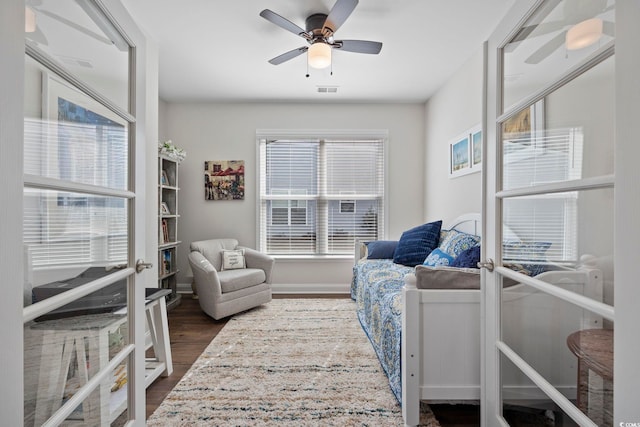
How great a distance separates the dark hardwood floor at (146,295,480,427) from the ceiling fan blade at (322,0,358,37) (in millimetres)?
2438

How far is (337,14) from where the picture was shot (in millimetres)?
2020

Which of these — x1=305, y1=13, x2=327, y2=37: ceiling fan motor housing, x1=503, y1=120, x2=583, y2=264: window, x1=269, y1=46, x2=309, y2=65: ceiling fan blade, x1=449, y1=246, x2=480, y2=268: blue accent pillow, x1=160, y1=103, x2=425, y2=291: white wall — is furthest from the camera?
x1=160, y1=103, x2=425, y2=291: white wall

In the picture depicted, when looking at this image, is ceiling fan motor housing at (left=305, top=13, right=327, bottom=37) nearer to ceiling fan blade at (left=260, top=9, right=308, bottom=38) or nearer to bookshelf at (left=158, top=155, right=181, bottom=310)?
ceiling fan blade at (left=260, top=9, right=308, bottom=38)

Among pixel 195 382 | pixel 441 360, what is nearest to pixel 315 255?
pixel 195 382

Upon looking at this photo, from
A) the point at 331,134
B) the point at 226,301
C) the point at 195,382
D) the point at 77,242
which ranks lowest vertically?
the point at 195,382

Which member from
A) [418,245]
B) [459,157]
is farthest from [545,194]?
[459,157]

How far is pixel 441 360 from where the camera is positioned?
1.57 metres

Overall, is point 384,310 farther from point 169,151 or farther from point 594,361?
point 169,151

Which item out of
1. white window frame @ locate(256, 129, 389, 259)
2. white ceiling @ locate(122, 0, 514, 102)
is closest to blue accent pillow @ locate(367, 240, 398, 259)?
white window frame @ locate(256, 129, 389, 259)

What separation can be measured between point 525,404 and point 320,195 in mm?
3432

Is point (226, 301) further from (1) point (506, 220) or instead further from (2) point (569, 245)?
(2) point (569, 245)

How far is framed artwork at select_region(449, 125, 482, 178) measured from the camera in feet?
9.31

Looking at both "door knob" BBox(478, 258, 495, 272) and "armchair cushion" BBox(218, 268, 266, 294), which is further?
"armchair cushion" BBox(218, 268, 266, 294)

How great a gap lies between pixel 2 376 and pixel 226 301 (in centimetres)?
262
